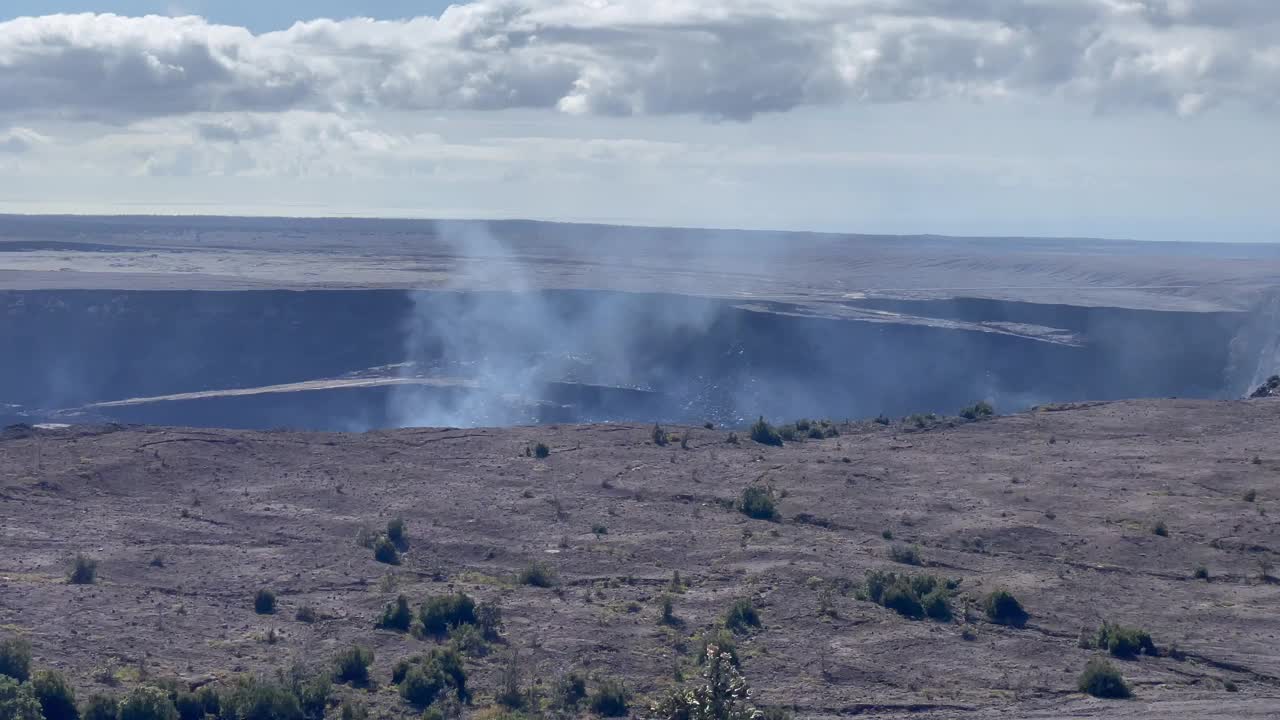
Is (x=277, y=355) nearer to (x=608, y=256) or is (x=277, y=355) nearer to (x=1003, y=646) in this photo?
(x=1003, y=646)

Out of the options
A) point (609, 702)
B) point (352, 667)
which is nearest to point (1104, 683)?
point (609, 702)

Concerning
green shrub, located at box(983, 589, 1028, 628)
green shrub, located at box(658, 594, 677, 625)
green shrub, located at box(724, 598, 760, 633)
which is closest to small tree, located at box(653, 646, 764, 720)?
green shrub, located at box(724, 598, 760, 633)

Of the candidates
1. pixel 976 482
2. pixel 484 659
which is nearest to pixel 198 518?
pixel 484 659

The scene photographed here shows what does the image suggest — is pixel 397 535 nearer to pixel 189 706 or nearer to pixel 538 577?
pixel 538 577

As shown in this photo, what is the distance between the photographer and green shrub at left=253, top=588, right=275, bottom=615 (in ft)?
86.8

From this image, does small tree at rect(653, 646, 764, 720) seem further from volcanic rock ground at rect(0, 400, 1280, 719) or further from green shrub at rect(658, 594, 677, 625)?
green shrub at rect(658, 594, 677, 625)

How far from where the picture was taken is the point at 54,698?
65.8 ft

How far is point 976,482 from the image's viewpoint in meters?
39.1

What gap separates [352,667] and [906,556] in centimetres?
1375

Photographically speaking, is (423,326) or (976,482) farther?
(423,326)

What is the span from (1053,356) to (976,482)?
47102 mm

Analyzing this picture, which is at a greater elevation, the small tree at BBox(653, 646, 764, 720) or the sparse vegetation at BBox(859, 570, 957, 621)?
the small tree at BBox(653, 646, 764, 720)

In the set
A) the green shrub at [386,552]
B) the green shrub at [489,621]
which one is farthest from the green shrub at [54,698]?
the green shrub at [386,552]

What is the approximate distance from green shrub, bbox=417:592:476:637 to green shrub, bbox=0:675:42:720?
7.57m
